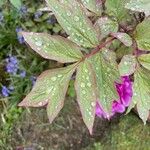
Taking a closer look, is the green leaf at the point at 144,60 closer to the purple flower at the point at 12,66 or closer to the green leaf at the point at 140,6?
the green leaf at the point at 140,6

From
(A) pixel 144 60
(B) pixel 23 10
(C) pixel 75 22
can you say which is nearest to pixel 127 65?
(A) pixel 144 60

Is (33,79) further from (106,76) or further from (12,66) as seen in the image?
(106,76)

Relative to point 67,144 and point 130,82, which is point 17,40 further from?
point 130,82

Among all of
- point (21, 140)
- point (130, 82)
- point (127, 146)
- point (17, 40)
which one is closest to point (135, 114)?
point (127, 146)

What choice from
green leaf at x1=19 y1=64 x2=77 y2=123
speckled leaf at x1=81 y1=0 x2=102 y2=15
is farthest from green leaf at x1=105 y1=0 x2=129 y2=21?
green leaf at x1=19 y1=64 x2=77 y2=123

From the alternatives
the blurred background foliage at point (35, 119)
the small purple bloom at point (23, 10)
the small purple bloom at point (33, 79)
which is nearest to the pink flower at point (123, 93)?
the blurred background foliage at point (35, 119)
